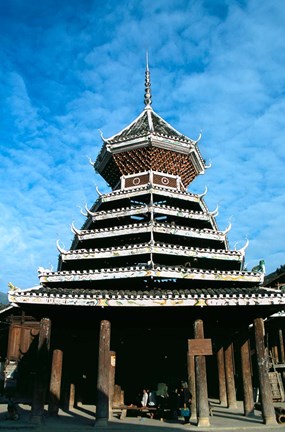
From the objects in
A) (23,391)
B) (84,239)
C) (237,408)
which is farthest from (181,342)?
(23,391)

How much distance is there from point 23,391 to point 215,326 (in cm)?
1618

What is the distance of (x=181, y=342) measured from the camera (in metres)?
22.1

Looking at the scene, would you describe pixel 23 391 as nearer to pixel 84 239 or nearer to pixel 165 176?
pixel 84 239

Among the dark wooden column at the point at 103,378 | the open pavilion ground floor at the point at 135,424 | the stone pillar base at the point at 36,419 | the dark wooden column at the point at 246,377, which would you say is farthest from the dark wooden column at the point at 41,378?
the dark wooden column at the point at 246,377

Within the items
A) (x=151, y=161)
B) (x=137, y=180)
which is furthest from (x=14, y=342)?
(x=151, y=161)

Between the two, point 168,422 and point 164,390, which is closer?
point 168,422

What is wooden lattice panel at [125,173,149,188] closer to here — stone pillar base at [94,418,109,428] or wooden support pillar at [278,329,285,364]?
stone pillar base at [94,418,109,428]

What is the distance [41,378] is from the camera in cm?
1650

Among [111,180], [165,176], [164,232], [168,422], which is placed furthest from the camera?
[111,180]

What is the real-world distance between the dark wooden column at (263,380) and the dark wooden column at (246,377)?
2.35 meters

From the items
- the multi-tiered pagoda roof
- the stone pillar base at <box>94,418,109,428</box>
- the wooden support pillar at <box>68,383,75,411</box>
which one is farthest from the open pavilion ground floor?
the multi-tiered pagoda roof

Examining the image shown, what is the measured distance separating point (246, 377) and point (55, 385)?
882cm

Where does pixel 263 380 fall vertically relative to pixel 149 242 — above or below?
below

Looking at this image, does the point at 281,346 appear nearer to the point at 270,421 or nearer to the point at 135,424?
the point at 270,421
